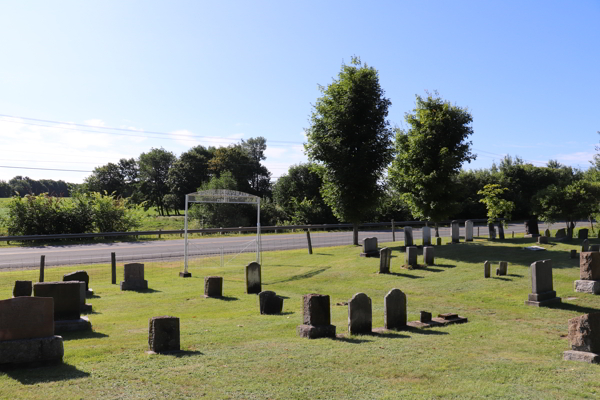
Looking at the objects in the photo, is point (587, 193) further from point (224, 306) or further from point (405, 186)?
point (224, 306)

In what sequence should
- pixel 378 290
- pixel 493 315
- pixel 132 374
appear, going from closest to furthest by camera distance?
pixel 132 374, pixel 493 315, pixel 378 290

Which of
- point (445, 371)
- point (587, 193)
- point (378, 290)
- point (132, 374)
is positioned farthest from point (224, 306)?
point (587, 193)

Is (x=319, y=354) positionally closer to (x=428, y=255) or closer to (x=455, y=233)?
(x=428, y=255)

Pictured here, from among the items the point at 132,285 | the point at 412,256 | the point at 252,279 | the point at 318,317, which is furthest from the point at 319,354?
the point at 412,256

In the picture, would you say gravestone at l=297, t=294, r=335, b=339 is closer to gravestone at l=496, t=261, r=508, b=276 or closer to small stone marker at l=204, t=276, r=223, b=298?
small stone marker at l=204, t=276, r=223, b=298

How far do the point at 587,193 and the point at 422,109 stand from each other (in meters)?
10.9

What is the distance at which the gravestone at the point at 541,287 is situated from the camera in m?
13.4

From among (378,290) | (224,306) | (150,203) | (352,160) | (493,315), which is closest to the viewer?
(493,315)

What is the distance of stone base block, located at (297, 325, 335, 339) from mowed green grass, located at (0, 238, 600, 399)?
23 centimetres

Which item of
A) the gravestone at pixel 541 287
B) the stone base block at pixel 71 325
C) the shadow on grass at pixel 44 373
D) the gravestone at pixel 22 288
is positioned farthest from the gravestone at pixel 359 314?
the gravestone at pixel 22 288

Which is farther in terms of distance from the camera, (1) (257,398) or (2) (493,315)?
(2) (493,315)

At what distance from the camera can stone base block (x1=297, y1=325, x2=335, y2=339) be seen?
971 cm

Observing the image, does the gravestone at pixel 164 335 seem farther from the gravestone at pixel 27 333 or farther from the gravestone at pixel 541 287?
→ the gravestone at pixel 541 287

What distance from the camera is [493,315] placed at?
12.4 meters
